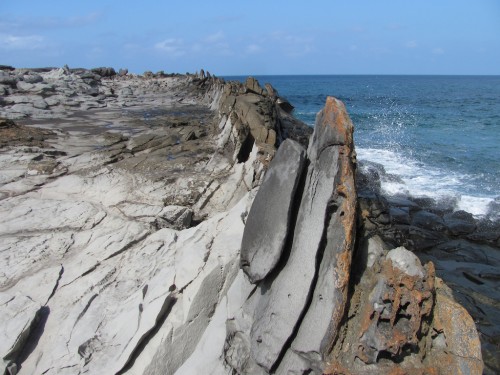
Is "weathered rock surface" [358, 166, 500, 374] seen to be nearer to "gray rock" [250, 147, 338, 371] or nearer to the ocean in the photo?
the ocean

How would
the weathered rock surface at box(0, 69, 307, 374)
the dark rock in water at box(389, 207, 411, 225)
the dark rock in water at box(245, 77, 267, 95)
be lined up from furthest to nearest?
the dark rock in water at box(245, 77, 267, 95) < the dark rock in water at box(389, 207, 411, 225) < the weathered rock surface at box(0, 69, 307, 374)

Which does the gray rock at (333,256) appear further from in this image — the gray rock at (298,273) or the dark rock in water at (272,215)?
the dark rock in water at (272,215)

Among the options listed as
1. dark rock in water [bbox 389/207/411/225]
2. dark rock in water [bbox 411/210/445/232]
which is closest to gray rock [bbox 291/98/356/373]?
dark rock in water [bbox 389/207/411/225]

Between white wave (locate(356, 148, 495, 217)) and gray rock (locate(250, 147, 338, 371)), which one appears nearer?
gray rock (locate(250, 147, 338, 371))

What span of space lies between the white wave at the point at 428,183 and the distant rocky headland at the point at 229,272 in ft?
15.7

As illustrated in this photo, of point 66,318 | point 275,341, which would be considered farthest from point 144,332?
point 275,341

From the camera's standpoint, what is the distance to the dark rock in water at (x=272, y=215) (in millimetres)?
5180

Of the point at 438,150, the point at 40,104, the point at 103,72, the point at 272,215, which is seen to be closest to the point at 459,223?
the point at 272,215

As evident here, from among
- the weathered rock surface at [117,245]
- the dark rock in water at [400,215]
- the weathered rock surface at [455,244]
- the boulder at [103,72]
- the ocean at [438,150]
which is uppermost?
the boulder at [103,72]

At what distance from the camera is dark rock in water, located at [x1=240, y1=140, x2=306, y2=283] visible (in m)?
5.18

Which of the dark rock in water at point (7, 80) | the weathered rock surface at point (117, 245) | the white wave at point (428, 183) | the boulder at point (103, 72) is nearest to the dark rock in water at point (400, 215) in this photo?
the white wave at point (428, 183)

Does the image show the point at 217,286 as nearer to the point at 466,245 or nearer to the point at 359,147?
the point at 466,245

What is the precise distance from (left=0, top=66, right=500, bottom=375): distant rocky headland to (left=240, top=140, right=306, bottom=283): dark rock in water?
18 millimetres

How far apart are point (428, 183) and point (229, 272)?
16.7 meters
